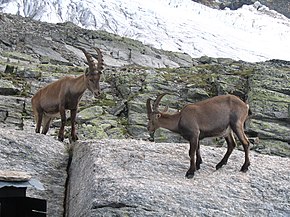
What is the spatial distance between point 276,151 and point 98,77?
22031 mm

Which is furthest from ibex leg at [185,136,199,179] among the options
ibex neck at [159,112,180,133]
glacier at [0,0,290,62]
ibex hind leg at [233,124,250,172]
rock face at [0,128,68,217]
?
glacier at [0,0,290,62]

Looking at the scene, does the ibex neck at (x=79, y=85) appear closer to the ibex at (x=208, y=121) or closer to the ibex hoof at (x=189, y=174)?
the ibex at (x=208, y=121)

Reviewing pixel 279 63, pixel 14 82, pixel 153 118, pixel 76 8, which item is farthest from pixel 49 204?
pixel 76 8

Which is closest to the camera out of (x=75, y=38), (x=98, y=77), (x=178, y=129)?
(x=178, y=129)

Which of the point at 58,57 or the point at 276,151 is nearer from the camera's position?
the point at 276,151

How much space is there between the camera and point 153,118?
1480cm

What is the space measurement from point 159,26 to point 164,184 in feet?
381

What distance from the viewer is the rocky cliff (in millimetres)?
12398

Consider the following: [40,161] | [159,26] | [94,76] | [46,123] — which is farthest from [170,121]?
[159,26]

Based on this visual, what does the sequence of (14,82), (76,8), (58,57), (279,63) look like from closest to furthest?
(14,82), (58,57), (279,63), (76,8)

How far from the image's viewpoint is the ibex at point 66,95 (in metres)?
16.3

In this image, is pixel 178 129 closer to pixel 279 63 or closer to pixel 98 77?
pixel 98 77

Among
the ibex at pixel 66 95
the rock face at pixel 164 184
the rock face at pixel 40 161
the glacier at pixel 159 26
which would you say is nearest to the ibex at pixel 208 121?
the rock face at pixel 164 184

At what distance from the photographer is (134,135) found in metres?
38.5
